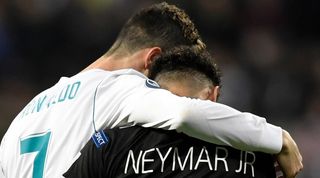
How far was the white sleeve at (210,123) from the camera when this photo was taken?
9.43ft

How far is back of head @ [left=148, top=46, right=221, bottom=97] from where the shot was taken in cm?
312

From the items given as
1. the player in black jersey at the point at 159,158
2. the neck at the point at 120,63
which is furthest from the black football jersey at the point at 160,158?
the neck at the point at 120,63

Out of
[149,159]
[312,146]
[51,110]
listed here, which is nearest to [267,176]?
[149,159]

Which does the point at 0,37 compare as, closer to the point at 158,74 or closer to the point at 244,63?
the point at 244,63

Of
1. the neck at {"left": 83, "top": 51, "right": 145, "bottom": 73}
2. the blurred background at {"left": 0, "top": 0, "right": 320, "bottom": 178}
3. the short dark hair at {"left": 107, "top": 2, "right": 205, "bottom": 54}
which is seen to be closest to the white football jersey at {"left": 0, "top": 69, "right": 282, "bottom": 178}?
the neck at {"left": 83, "top": 51, "right": 145, "bottom": 73}

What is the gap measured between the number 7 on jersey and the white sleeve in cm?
38

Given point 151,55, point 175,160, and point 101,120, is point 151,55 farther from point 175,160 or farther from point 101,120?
point 175,160

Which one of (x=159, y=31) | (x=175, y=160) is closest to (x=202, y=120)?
(x=175, y=160)

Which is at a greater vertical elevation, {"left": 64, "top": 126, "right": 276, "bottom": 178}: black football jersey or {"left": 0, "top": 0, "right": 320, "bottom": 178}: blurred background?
{"left": 64, "top": 126, "right": 276, "bottom": 178}: black football jersey

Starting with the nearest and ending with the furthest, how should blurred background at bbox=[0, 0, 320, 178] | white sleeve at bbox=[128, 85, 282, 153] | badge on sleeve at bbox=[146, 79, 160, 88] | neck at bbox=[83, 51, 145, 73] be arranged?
white sleeve at bbox=[128, 85, 282, 153]
badge on sleeve at bbox=[146, 79, 160, 88]
neck at bbox=[83, 51, 145, 73]
blurred background at bbox=[0, 0, 320, 178]

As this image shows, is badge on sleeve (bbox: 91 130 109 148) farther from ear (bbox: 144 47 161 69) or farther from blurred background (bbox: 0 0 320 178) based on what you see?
blurred background (bbox: 0 0 320 178)

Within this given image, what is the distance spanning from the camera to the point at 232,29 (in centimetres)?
838

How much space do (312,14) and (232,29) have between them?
0.72m

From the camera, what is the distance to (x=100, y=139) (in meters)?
2.94
